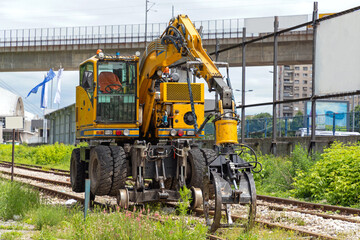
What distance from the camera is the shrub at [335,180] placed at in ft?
47.7

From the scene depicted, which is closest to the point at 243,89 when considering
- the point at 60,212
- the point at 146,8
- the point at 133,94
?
the point at 133,94

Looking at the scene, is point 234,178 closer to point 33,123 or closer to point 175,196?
point 175,196

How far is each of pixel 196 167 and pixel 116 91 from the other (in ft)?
9.41

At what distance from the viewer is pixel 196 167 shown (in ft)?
42.4

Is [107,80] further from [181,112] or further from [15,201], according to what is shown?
[15,201]

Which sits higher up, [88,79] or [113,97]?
[88,79]

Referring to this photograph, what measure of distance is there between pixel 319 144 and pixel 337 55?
335cm

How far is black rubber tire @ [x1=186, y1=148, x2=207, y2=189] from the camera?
1288 cm

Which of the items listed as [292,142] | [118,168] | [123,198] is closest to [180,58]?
[118,168]

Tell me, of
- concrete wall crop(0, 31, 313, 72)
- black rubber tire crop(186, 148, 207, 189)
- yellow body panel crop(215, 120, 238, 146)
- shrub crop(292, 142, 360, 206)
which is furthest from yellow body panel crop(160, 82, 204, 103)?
concrete wall crop(0, 31, 313, 72)

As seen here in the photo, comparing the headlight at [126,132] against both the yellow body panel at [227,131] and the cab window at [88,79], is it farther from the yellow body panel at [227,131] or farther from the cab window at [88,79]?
the yellow body panel at [227,131]

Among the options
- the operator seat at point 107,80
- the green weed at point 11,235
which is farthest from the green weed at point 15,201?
the operator seat at point 107,80

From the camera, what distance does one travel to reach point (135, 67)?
1381 centimetres

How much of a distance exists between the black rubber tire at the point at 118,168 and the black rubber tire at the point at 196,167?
62.3 inches
